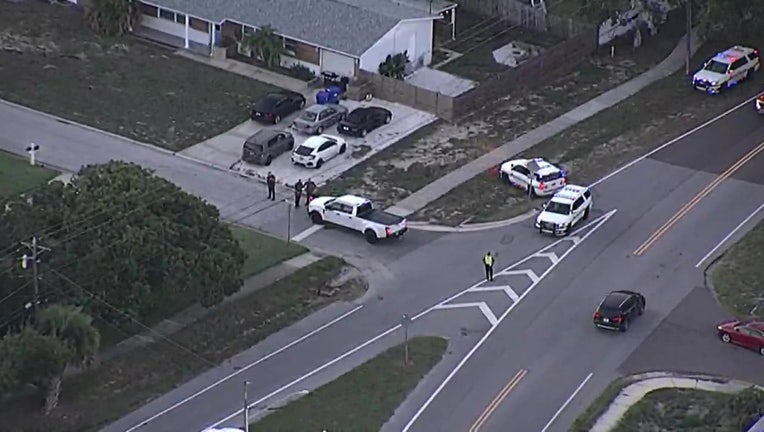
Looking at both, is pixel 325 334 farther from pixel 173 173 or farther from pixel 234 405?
pixel 173 173

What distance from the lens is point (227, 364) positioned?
55531 millimetres

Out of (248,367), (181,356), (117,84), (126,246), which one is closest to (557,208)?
(248,367)

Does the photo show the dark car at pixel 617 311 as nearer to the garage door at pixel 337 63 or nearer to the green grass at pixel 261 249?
the green grass at pixel 261 249

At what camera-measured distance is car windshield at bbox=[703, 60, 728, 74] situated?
80750 millimetres

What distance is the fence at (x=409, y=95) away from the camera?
253ft

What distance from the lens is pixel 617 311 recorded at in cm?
5753

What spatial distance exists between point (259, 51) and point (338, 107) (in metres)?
7.23

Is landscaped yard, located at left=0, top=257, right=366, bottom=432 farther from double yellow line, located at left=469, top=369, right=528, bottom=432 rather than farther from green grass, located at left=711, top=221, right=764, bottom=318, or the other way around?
green grass, located at left=711, top=221, right=764, bottom=318

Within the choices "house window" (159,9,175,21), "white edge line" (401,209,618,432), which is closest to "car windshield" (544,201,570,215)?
"white edge line" (401,209,618,432)

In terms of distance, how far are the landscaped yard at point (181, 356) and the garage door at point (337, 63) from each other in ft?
63.8

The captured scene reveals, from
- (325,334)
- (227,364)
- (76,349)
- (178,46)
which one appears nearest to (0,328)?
Result: (76,349)

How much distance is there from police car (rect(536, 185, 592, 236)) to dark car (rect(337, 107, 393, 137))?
11475 mm

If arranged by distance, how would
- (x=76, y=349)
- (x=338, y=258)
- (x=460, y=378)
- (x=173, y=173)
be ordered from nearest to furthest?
1. (x=76, y=349)
2. (x=460, y=378)
3. (x=338, y=258)
4. (x=173, y=173)

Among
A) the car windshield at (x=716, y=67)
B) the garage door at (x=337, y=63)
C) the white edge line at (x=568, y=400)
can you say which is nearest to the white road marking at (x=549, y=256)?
the white edge line at (x=568, y=400)
